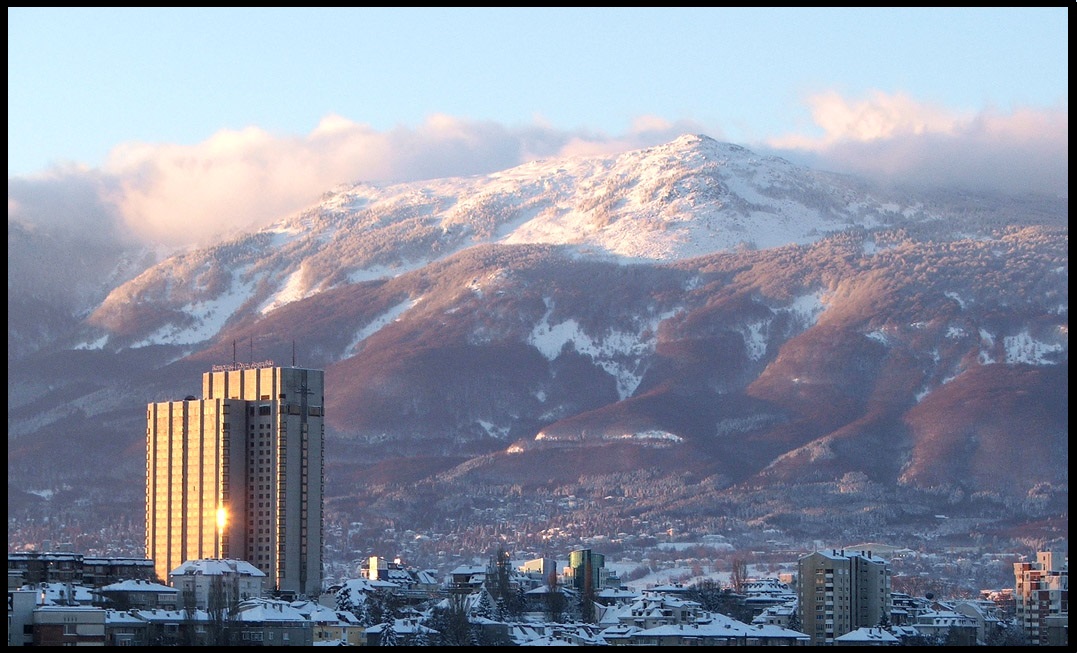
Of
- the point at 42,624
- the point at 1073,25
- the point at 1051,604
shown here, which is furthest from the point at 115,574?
the point at 1073,25

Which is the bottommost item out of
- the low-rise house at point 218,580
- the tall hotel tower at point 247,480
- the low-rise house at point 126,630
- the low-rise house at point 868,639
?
the low-rise house at point 868,639

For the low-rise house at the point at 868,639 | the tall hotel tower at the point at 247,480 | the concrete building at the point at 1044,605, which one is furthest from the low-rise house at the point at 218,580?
the concrete building at the point at 1044,605

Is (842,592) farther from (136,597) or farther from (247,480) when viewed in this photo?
(136,597)

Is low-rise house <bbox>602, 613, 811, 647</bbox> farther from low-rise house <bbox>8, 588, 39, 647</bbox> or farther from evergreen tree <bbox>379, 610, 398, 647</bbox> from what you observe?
low-rise house <bbox>8, 588, 39, 647</bbox>

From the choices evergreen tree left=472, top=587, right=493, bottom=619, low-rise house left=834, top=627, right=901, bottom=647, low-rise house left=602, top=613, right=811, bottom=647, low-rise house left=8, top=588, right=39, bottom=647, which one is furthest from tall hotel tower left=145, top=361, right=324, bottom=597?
low-rise house left=8, top=588, right=39, bottom=647

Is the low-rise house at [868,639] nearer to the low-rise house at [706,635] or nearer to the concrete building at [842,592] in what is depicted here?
the low-rise house at [706,635]

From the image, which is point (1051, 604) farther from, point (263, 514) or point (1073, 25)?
point (1073, 25)

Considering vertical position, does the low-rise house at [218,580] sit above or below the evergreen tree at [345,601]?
above
